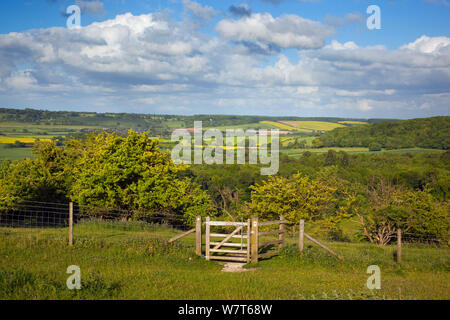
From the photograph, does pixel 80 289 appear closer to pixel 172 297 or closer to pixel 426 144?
pixel 172 297

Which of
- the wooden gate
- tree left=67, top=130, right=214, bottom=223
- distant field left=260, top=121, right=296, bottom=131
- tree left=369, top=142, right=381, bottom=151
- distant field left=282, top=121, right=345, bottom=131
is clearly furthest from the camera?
distant field left=282, top=121, right=345, bottom=131

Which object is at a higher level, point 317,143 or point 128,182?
point 317,143

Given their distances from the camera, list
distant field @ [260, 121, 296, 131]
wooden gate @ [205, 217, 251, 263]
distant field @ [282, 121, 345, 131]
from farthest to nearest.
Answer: distant field @ [282, 121, 345, 131] → distant field @ [260, 121, 296, 131] → wooden gate @ [205, 217, 251, 263]

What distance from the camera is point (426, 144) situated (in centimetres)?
14675

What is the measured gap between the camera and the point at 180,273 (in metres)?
11.7

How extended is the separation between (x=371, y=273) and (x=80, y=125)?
519 ft

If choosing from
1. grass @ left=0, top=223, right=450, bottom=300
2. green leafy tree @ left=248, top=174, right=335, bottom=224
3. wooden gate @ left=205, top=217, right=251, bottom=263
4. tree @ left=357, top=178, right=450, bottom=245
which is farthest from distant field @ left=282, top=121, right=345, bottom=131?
wooden gate @ left=205, top=217, right=251, bottom=263

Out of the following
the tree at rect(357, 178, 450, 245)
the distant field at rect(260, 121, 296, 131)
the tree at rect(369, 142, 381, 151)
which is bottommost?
the tree at rect(357, 178, 450, 245)

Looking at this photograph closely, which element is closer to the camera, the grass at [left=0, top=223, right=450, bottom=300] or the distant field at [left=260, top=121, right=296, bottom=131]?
the grass at [left=0, top=223, right=450, bottom=300]

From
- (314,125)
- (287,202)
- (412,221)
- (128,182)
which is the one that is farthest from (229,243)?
(314,125)

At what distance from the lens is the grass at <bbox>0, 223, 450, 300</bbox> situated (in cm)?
904

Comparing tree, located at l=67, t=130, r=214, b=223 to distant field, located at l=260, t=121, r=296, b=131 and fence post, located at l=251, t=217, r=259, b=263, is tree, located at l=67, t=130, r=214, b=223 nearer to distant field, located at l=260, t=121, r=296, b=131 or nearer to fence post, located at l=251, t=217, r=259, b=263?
fence post, located at l=251, t=217, r=259, b=263

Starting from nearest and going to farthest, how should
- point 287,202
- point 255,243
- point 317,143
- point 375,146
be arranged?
1. point 255,243
2. point 287,202
3. point 317,143
4. point 375,146

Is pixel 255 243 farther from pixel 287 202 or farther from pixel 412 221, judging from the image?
pixel 287 202
